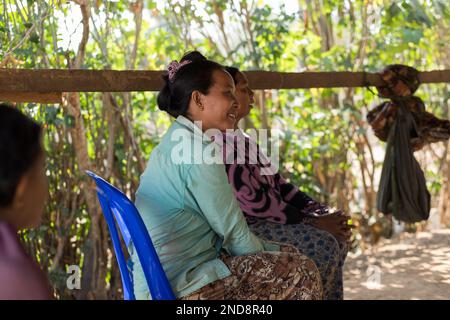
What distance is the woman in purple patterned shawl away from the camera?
9.64 feet

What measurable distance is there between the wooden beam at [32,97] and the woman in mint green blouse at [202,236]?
0.48m

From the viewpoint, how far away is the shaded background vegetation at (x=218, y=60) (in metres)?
3.96

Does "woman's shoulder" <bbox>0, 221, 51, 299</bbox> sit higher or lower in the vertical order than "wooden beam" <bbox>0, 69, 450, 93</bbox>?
lower

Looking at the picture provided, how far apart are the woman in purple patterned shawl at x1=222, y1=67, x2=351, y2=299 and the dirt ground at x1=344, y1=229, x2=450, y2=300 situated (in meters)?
1.11

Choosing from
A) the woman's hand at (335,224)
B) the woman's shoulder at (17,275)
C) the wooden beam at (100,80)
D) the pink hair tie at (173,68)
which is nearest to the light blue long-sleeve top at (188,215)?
the pink hair tie at (173,68)

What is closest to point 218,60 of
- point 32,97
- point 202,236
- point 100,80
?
point 100,80

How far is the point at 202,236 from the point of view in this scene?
2.36m

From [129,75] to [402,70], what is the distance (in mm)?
1907

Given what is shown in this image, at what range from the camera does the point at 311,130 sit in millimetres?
6289

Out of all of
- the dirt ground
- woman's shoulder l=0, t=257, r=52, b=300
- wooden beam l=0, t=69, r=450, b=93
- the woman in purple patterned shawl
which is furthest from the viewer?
the dirt ground

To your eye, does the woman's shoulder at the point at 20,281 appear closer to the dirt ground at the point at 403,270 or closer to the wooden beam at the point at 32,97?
the wooden beam at the point at 32,97

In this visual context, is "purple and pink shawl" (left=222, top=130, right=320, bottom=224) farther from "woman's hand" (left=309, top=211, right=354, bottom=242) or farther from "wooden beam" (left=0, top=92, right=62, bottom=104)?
"wooden beam" (left=0, top=92, right=62, bottom=104)

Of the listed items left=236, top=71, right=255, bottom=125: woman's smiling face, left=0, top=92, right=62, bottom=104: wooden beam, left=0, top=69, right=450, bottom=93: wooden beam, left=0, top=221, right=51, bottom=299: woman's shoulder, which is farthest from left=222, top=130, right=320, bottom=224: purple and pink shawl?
left=0, top=221, right=51, bottom=299: woman's shoulder
